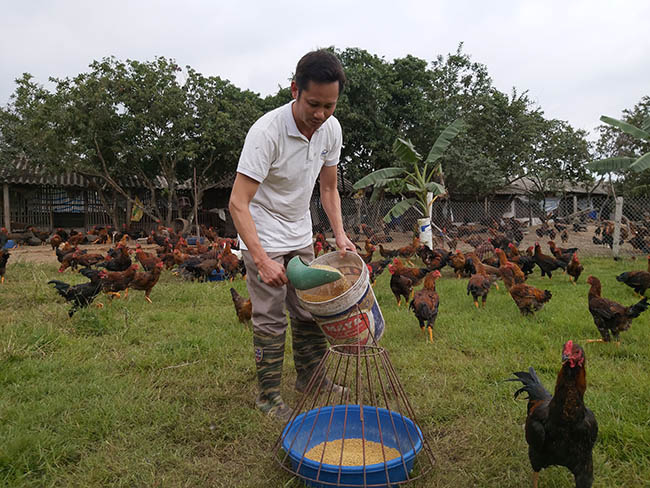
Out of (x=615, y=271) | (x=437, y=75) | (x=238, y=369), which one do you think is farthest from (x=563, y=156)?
(x=238, y=369)

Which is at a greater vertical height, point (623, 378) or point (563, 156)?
point (563, 156)

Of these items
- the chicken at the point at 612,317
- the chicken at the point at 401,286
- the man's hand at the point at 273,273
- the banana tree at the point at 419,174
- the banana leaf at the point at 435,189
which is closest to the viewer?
the man's hand at the point at 273,273

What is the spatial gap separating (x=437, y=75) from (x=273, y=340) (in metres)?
22.8

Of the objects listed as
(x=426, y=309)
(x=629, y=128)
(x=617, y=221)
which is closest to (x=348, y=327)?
(x=426, y=309)

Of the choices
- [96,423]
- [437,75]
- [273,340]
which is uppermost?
[437,75]

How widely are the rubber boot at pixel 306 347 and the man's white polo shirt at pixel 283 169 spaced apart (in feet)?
2.02

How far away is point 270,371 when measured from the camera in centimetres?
303

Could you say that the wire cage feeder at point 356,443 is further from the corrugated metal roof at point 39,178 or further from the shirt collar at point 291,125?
the corrugated metal roof at point 39,178

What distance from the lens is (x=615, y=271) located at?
28.9 ft

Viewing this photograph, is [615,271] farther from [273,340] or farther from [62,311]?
[62,311]

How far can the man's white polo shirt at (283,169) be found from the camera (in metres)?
2.66

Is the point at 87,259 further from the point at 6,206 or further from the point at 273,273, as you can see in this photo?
the point at 6,206

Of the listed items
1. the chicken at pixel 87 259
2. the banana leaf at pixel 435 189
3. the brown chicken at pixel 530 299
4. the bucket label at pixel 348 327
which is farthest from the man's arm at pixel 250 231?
the banana leaf at pixel 435 189

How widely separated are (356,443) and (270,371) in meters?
0.75
